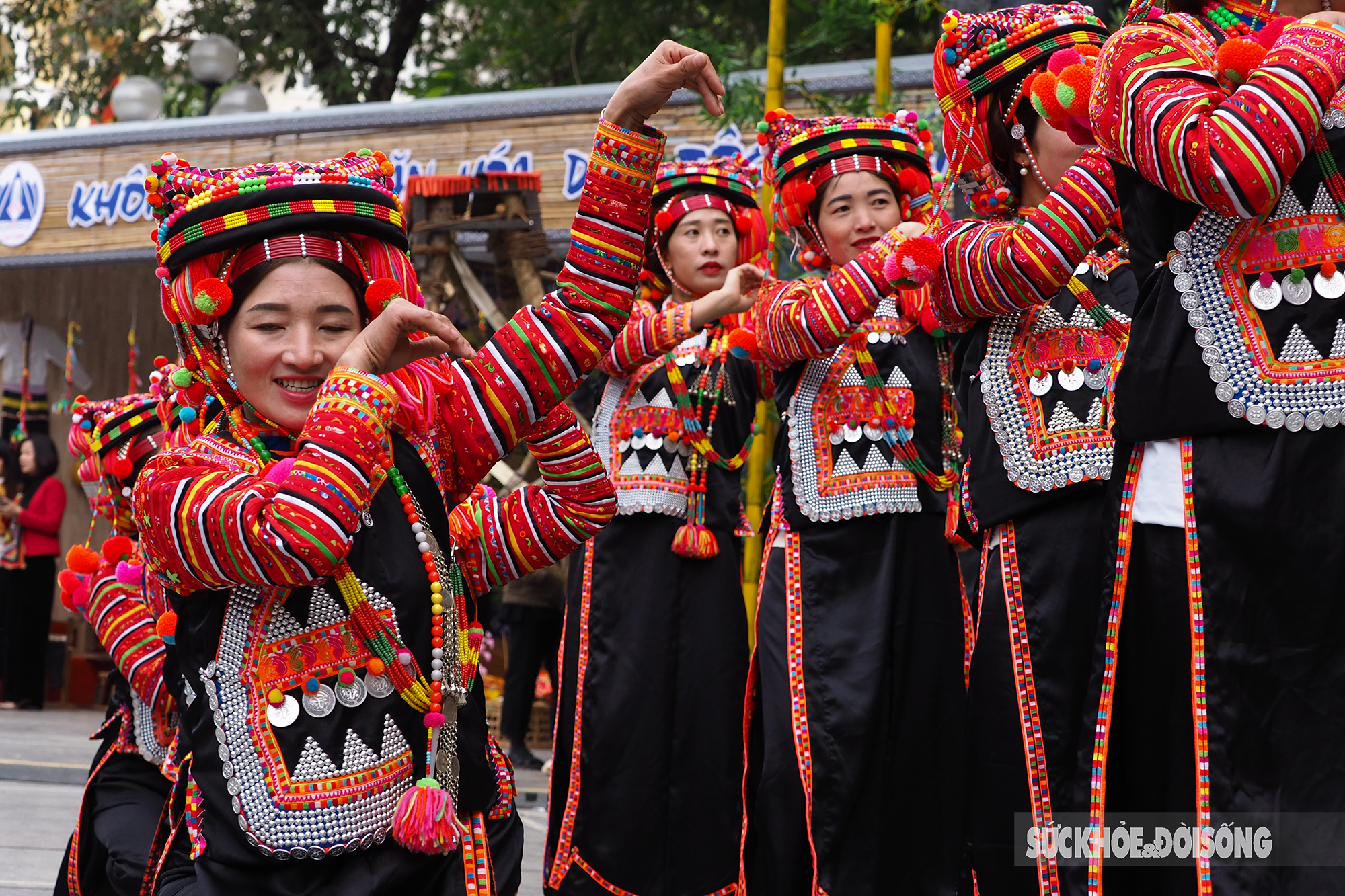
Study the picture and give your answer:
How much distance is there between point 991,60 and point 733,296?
109 cm

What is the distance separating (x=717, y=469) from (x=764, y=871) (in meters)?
1.20

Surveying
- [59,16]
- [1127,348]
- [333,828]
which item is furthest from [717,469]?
[59,16]

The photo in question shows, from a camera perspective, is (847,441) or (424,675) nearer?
(424,675)

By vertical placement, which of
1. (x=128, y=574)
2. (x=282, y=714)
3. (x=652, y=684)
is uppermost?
(x=128, y=574)

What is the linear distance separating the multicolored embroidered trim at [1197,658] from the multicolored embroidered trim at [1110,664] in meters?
0.10

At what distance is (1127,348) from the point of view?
2.13 m

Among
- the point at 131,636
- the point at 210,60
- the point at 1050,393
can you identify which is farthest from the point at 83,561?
the point at 210,60

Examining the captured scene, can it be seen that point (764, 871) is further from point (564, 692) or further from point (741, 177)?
point (741, 177)

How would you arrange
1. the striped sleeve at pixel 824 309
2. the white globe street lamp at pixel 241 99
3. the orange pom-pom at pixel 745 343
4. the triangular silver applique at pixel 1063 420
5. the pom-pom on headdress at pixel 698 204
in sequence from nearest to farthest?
1. the triangular silver applique at pixel 1063 420
2. the striped sleeve at pixel 824 309
3. the orange pom-pom at pixel 745 343
4. the pom-pom on headdress at pixel 698 204
5. the white globe street lamp at pixel 241 99

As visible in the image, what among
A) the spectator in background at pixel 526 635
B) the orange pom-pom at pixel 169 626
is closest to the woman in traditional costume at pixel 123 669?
the orange pom-pom at pixel 169 626

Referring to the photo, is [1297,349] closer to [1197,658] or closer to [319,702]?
[1197,658]

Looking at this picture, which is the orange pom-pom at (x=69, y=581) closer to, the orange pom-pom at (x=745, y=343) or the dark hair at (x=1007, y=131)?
the orange pom-pom at (x=745, y=343)

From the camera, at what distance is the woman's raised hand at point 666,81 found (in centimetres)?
194

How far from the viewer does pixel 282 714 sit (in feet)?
6.39
